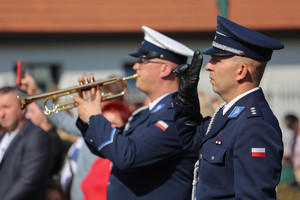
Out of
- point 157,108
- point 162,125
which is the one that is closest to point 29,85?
point 157,108

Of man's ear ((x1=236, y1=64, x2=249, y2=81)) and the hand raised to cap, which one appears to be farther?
the hand raised to cap

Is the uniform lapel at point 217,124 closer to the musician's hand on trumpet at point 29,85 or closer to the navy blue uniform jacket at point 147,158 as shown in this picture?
the navy blue uniform jacket at point 147,158

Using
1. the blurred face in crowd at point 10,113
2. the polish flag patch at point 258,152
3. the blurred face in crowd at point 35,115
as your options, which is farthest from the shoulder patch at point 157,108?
the blurred face in crowd at point 35,115

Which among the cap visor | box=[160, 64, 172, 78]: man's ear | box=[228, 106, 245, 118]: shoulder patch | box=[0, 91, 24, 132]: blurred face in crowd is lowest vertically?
box=[0, 91, 24, 132]: blurred face in crowd

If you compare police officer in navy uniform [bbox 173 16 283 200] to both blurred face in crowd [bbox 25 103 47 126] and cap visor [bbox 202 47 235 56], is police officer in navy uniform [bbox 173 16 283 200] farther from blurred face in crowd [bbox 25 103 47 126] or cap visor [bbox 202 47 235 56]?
blurred face in crowd [bbox 25 103 47 126]

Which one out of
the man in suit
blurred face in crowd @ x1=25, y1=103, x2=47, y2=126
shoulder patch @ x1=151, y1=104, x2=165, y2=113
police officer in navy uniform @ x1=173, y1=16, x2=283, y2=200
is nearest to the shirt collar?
police officer in navy uniform @ x1=173, y1=16, x2=283, y2=200

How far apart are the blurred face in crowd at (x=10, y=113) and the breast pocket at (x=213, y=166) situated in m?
3.21

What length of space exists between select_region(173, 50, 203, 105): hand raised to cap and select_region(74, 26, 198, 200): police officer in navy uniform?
2.22 feet

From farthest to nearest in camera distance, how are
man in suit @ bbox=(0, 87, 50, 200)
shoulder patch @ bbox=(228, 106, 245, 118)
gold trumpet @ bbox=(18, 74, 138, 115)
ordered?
man in suit @ bbox=(0, 87, 50, 200)
gold trumpet @ bbox=(18, 74, 138, 115)
shoulder patch @ bbox=(228, 106, 245, 118)

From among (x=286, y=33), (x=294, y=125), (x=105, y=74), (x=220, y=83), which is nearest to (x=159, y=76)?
(x=220, y=83)

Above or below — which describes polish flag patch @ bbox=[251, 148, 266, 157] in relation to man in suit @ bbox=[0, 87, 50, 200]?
above

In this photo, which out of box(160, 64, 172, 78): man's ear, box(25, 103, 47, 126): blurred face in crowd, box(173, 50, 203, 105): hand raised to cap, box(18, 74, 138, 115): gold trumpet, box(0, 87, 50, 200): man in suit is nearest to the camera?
box(173, 50, 203, 105): hand raised to cap

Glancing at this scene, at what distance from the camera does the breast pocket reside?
3.44 metres

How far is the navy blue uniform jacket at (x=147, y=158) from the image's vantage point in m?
4.43
